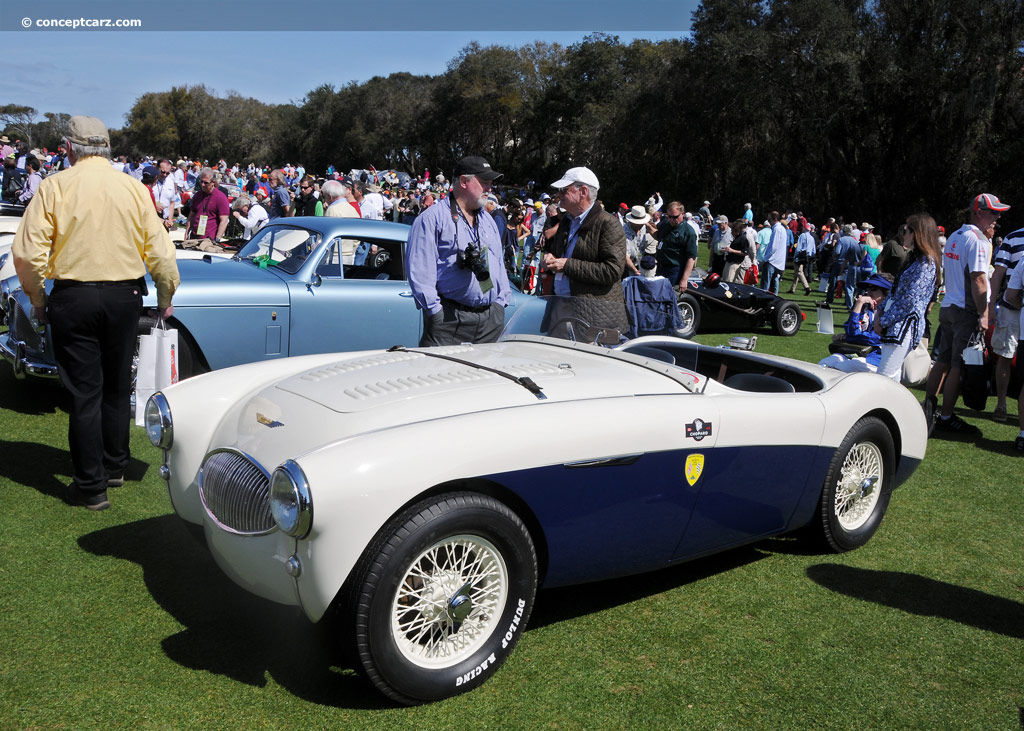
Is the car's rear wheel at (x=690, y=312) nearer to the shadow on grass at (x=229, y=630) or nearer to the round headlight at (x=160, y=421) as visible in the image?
the shadow on grass at (x=229, y=630)

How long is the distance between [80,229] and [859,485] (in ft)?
13.3

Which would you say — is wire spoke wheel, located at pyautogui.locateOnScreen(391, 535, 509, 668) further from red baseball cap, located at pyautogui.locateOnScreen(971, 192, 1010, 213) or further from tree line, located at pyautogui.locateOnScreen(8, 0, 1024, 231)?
tree line, located at pyautogui.locateOnScreen(8, 0, 1024, 231)

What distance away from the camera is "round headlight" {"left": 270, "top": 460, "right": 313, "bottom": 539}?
8.36 ft

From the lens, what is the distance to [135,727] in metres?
2.63

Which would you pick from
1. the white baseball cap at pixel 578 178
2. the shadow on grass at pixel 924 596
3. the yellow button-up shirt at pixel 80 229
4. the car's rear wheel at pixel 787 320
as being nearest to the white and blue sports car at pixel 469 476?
the shadow on grass at pixel 924 596

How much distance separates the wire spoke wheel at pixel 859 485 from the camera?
420cm

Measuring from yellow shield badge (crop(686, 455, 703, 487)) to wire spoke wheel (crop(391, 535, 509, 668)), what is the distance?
858 mm

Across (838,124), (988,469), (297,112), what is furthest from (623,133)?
(297,112)

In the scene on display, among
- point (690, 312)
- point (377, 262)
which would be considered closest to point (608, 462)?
point (377, 262)

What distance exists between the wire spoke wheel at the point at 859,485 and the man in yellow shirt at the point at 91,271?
3.62 metres

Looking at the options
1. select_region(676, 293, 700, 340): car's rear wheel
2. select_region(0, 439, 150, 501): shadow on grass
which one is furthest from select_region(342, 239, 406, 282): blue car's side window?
select_region(676, 293, 700, 340): car's rear wheel

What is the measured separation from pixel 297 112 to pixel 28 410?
8674 cm

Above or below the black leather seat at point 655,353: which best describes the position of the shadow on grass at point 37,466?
below

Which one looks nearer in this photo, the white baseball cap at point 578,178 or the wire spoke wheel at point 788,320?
the white baseball cap at point 578,178
